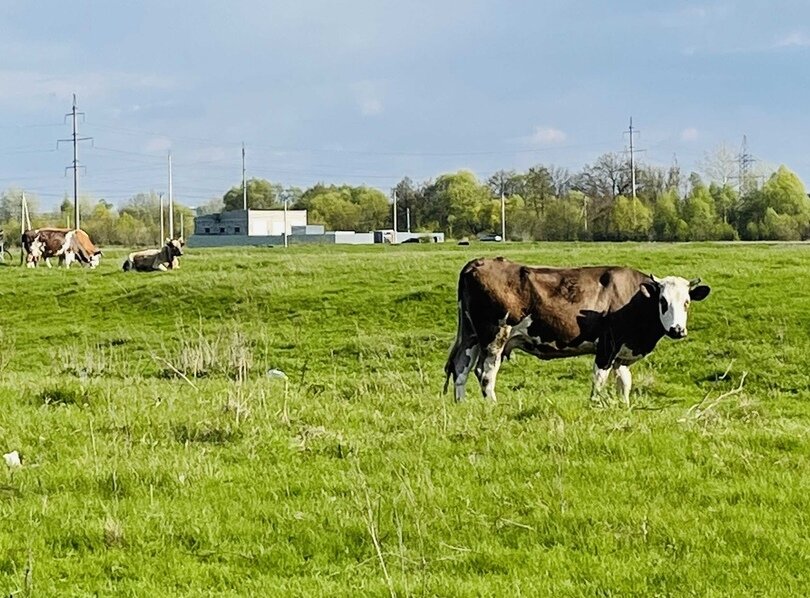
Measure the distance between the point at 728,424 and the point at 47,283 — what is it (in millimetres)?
30924

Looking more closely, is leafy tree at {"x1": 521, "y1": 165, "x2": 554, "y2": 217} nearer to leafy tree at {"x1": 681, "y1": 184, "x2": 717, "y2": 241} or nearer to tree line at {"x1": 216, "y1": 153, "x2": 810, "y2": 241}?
tree line at {"x1": 216, "y1": 153, "x2": 810, "y2": 241}

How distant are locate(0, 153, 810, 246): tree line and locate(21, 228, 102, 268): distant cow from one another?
2448 inches

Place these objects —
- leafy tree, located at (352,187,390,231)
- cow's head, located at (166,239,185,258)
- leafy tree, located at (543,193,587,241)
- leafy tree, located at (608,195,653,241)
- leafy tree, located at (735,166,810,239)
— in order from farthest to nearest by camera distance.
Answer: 1. leafy tree, located at (352,187,390,231)
2. leafy tree, located at (543,193,587,241)
3. leafy tree, located at (608,195,653,241)
4. leafy tree, located at (735,166,810,239)
5. cow's head, located at (166,239,185,258)

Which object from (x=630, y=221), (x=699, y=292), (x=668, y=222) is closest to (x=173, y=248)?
(x=699, y=292)

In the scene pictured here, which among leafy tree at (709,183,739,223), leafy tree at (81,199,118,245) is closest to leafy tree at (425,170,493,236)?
leafy tree at (709,183,739,223)

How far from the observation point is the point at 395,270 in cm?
3378

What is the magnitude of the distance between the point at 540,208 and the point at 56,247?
250 ft

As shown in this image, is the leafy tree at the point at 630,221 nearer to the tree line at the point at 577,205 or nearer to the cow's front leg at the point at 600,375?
the tree line at the point at 577,205

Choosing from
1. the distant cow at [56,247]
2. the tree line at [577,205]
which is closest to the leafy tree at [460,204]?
the tree line at [577,205]

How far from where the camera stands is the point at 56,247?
44.6m

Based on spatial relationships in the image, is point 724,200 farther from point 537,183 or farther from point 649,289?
point 649,289

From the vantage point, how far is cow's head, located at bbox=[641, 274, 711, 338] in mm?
14422

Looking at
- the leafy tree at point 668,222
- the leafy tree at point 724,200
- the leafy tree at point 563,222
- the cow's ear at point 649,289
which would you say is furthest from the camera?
the leafy tree at point 563,222

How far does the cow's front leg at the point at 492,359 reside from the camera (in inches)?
553
